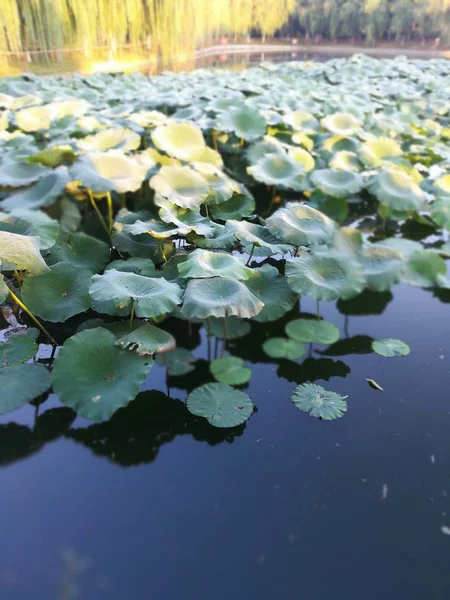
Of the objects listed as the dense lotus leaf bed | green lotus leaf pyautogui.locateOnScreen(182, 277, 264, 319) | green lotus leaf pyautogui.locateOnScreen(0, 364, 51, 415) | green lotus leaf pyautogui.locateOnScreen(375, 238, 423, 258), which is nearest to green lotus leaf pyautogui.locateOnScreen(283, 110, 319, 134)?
the dense lotus leaf bed

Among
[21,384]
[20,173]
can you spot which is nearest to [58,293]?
[21,384]

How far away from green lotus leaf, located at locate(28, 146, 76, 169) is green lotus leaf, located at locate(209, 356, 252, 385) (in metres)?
1.65

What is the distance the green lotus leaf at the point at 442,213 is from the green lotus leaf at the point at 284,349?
1.43 m

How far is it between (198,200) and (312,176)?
3.47ft

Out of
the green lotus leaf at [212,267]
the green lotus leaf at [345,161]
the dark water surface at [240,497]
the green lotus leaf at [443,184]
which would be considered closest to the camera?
the dark water surface at [240,497]

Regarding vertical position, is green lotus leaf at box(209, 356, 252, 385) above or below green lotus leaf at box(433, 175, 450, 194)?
below

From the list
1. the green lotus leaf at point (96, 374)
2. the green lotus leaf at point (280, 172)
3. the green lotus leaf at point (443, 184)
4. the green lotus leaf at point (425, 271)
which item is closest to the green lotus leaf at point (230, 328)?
the green lotus leaf at point (96, 374)

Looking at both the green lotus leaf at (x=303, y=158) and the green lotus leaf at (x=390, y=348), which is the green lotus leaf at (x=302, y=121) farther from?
the green lotus leaf at (x=390, y=348)

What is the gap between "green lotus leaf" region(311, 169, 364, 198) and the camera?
2.85 m

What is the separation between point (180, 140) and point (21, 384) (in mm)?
2060

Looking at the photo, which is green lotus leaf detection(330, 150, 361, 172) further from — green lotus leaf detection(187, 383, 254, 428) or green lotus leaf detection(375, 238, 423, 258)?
green lotus leaf detection(187, 383, 254, 428)

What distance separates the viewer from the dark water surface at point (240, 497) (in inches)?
44.6

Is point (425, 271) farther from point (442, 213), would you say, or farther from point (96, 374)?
point (96, 374)

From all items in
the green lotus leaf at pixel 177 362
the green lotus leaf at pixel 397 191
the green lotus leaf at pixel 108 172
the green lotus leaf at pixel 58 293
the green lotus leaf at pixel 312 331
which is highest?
the green lotus leaf at pixel 108 172
